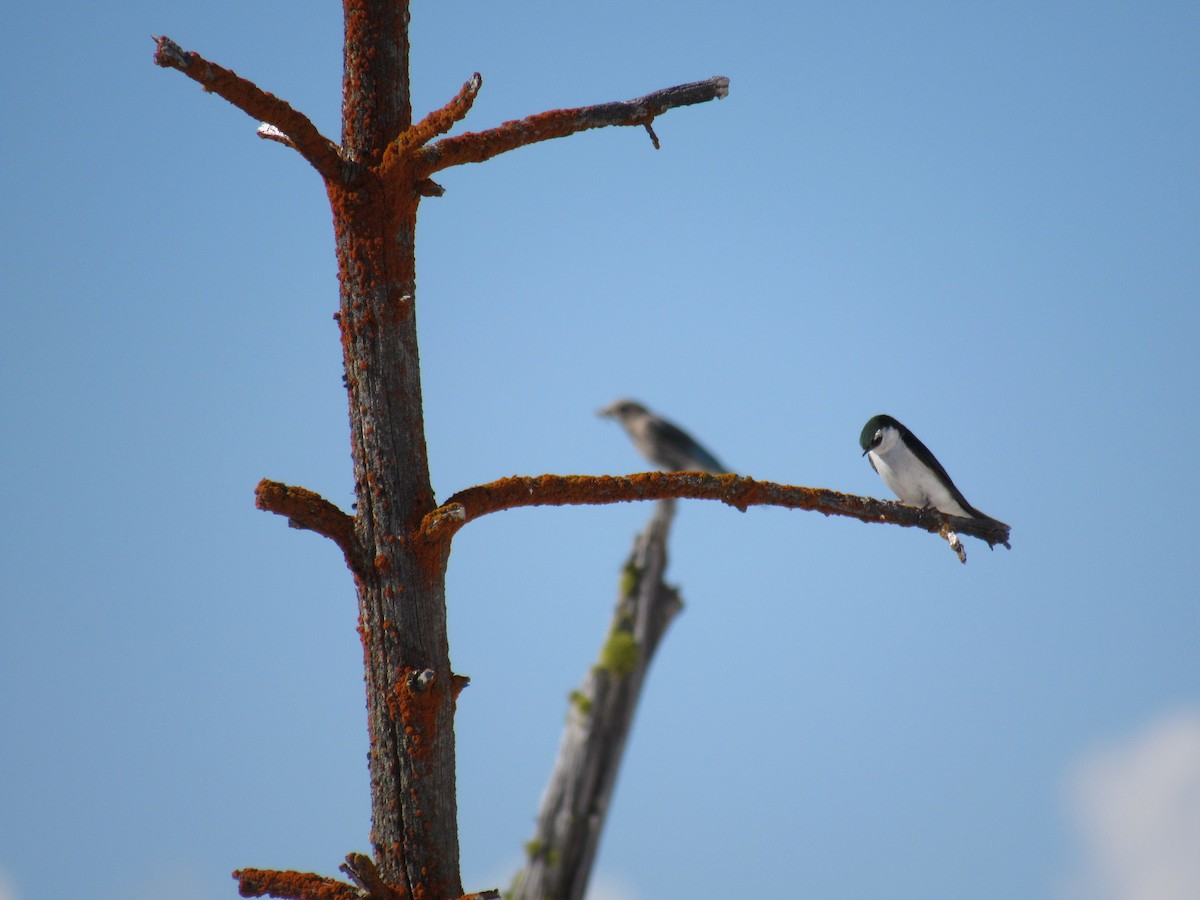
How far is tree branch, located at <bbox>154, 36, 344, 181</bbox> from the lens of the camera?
9.41ft

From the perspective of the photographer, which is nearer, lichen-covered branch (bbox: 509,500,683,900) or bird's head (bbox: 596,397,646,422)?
lichen-covered branch (bbox: 509,500,683,900)

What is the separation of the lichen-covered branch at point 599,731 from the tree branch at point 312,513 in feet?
12.3

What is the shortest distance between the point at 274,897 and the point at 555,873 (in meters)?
4.37

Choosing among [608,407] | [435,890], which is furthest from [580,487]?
[608,407]

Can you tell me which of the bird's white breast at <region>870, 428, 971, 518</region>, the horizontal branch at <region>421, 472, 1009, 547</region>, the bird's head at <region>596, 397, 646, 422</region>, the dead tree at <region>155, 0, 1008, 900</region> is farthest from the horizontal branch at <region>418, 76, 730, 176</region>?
the bird's head at <region>596, 397, 646, 422</region>

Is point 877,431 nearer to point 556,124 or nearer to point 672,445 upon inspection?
point 556,124

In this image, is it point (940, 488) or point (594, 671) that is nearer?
point (940, 488)

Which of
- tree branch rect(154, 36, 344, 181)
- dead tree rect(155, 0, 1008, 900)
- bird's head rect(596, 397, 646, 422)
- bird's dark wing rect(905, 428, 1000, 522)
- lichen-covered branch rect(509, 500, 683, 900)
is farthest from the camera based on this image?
bird's head rect(596, 397, 646, 422)

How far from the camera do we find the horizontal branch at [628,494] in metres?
3.16

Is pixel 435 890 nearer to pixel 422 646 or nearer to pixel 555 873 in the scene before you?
pixel 422 646

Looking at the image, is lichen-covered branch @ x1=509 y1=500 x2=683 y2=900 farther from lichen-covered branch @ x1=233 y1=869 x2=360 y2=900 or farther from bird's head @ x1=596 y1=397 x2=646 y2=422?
bird's head @ x1=596 y1=397 x2=646 y2=422

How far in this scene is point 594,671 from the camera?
25.4 feet

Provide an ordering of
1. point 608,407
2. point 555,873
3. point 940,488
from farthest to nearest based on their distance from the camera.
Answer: point 608,407 → point 555,873 → point 940,488

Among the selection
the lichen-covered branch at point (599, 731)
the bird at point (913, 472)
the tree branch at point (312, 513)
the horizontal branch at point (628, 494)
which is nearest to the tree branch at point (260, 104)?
the tree branch at point (312, 513)
